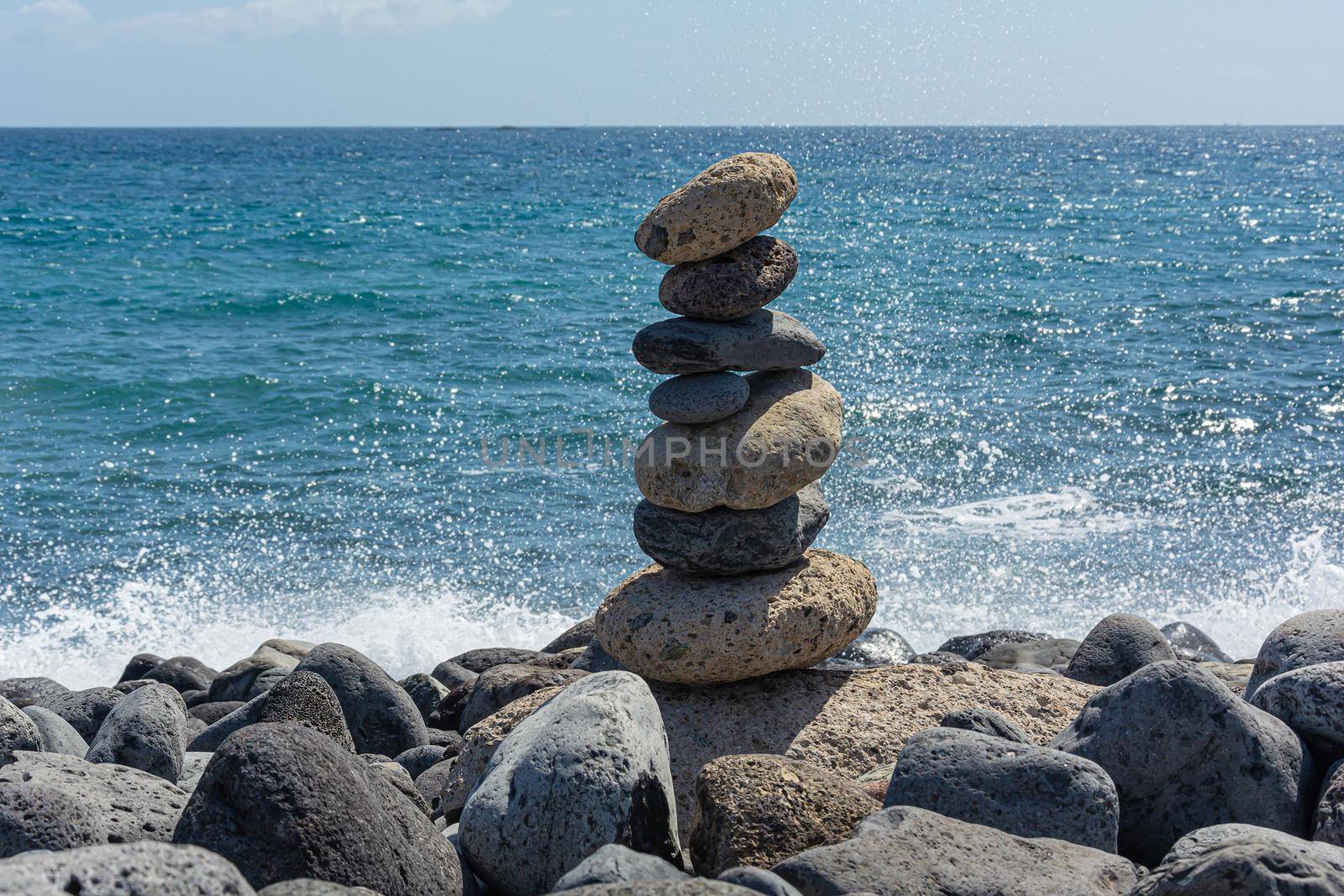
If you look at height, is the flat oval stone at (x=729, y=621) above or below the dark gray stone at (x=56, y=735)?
above

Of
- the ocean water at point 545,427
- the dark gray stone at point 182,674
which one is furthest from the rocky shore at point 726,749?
the ocean water at point 545,427

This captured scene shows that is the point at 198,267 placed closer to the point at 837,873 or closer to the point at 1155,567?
the point at 1155,567

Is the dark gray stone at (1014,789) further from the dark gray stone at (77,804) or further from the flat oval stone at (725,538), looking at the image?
the dark gray stone at (77,804)

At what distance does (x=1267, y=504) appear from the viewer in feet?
38.3

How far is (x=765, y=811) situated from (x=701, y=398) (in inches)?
88.1

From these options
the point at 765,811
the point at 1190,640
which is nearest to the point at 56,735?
the point at 765,811

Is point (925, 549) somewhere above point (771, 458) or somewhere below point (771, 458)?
below

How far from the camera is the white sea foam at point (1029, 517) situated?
11.0 metres

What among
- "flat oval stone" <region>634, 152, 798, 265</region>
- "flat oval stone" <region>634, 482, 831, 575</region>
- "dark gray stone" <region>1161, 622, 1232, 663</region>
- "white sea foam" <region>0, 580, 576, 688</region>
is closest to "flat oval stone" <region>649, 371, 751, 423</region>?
"flat oval stone" <region>634, 482, 831, 575</region>

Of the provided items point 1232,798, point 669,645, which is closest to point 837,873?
point 1232,798

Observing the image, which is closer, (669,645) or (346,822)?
(346,822)

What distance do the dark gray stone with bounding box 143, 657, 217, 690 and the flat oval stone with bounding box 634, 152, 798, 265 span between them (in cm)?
457

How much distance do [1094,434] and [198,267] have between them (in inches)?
688

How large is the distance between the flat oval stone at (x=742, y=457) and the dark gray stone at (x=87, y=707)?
3.51 meters
